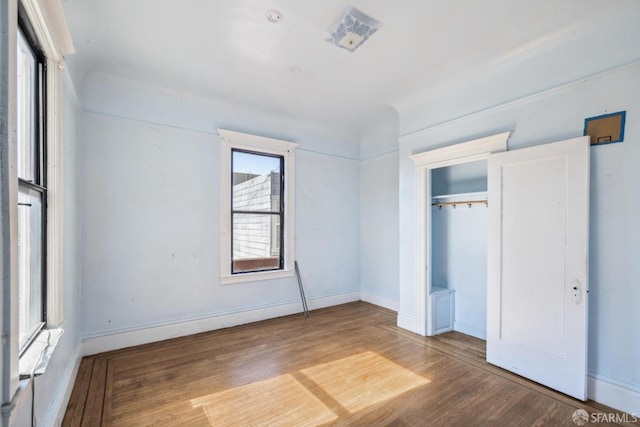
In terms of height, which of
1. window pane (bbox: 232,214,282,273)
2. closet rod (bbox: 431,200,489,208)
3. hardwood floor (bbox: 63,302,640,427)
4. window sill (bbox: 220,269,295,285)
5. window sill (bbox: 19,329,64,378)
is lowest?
hardwood floor (bbox: 63,302,640,427)

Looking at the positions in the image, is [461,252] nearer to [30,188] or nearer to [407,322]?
[407,322]

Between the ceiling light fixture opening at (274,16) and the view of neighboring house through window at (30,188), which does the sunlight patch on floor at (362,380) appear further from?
the ceiling light fixture opening at (274,16)

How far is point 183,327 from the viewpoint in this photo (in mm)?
3615

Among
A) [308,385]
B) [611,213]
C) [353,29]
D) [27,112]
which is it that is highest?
[353,29]

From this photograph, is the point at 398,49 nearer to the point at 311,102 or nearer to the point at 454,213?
the point at 311,102

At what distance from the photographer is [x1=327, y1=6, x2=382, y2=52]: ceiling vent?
7.52 ft

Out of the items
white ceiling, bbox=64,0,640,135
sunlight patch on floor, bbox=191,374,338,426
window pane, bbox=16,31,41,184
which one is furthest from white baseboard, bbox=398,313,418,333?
window pane, bbox=16,31,41,184

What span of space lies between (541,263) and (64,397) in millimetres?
3857

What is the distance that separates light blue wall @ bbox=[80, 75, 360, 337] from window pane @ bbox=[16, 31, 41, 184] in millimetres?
1490

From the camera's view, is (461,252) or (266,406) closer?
(266,406)

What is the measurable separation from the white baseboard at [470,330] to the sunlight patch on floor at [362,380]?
137 cm

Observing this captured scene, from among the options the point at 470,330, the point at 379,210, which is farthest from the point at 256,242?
the point at 470,330

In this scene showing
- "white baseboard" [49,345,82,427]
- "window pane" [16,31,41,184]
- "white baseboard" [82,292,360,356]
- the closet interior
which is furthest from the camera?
the closet interior

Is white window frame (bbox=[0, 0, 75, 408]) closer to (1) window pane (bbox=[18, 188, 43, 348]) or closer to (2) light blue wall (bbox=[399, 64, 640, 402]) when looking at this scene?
(1) window pane (bbox=[18, 188, 43, 348])
